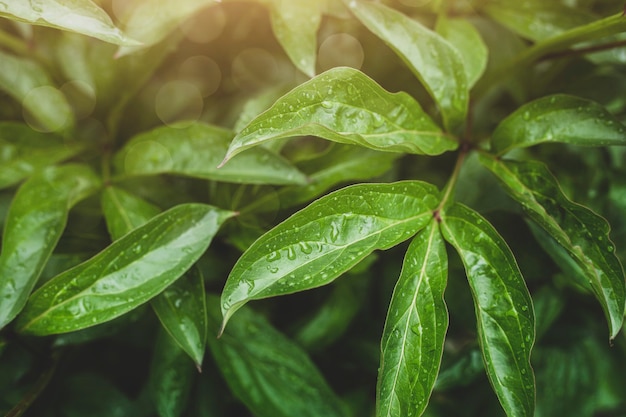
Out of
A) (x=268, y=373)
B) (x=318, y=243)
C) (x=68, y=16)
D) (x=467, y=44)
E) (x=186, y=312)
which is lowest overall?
(x=268, y=373)

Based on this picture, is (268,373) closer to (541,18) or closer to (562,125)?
(562,125)

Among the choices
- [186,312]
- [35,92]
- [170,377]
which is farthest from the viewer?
[35,92]

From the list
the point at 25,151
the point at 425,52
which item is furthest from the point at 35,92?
the point at 425,52

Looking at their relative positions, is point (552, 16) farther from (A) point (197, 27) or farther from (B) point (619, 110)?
(A) point (197, 27)

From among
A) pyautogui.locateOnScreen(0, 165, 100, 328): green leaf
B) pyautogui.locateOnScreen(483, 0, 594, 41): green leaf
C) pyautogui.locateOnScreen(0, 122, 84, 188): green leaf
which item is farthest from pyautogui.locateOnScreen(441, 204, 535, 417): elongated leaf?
pyautogui.locateOnScreen(0, 122, 84, 188): green leaf

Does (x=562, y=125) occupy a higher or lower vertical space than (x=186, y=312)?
higher

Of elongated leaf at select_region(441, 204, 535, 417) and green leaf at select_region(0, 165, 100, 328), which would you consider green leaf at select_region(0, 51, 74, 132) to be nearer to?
green leaf at select_region(0, 165, 100, 328)
